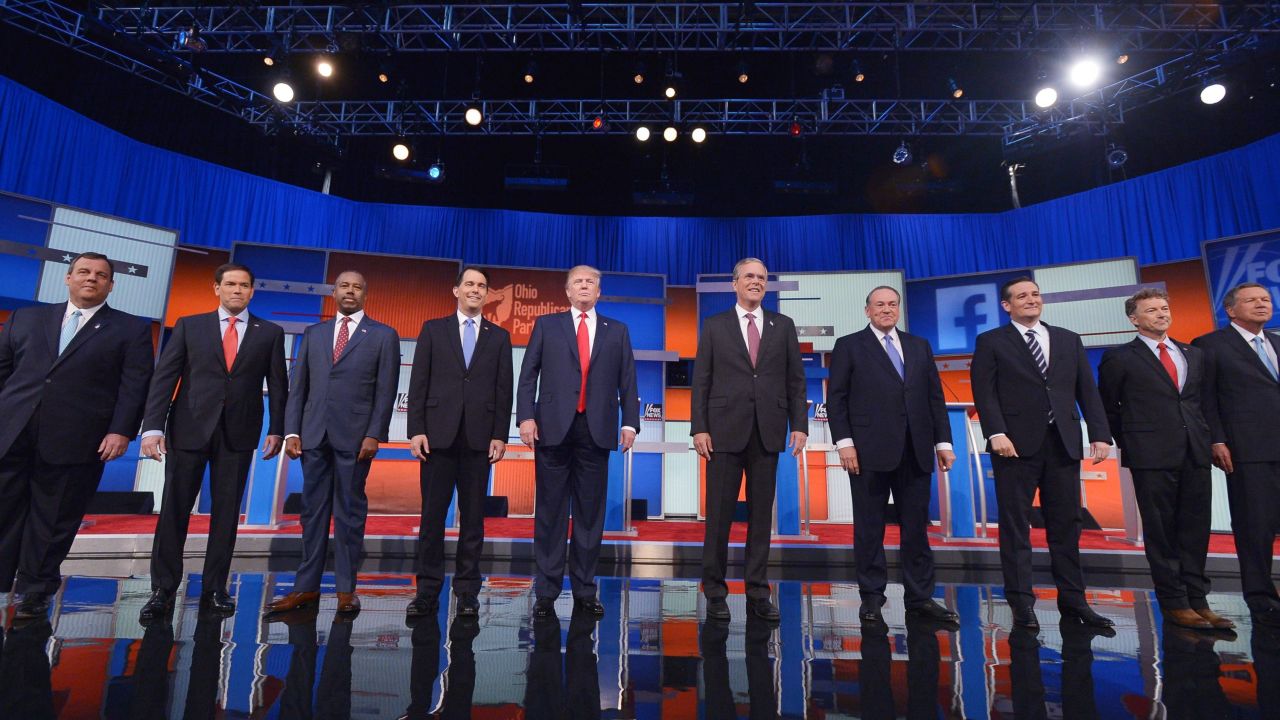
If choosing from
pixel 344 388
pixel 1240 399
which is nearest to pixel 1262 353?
pixel 1240 399

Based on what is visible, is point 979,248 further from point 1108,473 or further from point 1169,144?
point 1108,473

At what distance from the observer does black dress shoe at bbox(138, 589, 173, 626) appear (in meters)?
2.65

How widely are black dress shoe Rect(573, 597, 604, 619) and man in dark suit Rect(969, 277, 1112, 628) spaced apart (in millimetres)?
1880

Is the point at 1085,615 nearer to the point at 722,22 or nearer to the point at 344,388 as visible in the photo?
the point at 344,388

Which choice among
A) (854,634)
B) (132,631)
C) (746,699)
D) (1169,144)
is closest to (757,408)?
(854,634)

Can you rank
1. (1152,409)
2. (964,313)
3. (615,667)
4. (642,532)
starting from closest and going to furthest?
(615,667), (1152,409), (642,532), (964,313)

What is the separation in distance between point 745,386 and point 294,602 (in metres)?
2.36

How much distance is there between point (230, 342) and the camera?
309cm

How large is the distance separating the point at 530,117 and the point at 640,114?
1654mm

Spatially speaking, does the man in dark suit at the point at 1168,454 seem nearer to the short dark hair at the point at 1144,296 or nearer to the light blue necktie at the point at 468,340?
the short dark hair at the point at 1144,296

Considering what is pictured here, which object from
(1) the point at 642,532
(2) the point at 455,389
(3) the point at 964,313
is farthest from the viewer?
(3) the point at 964,313

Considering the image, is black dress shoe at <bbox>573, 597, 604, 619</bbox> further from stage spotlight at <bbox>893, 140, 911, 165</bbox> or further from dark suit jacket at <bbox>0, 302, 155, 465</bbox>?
stage spotlight at <bbox>893, 140, 911, 165</bbox>

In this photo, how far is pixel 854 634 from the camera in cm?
262

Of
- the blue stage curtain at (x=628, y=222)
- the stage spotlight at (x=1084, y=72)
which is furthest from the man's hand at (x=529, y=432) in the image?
the stage spotlight at (x=1084, y=72)
